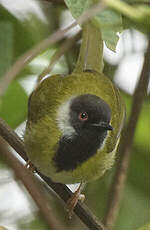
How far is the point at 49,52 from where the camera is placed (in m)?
3.50

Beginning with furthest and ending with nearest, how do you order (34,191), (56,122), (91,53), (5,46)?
(91,53), (56,122), (5,46), (34,191)

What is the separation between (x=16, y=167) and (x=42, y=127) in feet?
6.91

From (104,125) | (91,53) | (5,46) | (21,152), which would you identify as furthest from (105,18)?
(91,53)

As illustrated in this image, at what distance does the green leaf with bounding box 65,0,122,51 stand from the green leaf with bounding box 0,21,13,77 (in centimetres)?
51

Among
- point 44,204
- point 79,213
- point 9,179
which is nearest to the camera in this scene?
point 44,204

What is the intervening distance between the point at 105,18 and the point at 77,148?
1916 millimetres

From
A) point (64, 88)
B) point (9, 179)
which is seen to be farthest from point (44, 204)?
point (9, 179)

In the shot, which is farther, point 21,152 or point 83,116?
point 83,116

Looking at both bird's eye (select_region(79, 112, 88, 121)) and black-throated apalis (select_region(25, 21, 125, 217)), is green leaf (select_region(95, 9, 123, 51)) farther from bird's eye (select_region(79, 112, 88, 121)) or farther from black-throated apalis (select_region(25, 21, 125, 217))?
bird's eye (select_region(79, 112, 88, 121))

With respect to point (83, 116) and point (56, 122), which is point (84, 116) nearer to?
point (83, 116)

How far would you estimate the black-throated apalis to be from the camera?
2824 millimetres

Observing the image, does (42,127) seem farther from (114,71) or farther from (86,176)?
(114,71)

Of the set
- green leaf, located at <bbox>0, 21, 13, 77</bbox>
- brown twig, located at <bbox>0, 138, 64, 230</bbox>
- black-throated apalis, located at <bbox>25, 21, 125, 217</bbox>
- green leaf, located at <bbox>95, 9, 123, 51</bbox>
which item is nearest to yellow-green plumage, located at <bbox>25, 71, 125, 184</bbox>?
black-throated apalis, located at <bbox>25, 21, 125, 217</bbox>

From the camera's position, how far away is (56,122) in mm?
2975
